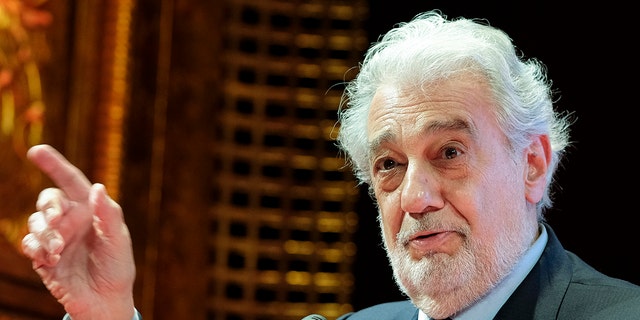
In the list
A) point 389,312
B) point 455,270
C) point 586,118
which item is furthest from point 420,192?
point 586,118

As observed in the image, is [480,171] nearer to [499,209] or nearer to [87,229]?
[499,209]

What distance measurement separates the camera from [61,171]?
2.33 meters

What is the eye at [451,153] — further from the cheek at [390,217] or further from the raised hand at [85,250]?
the raised hand at [85,250]

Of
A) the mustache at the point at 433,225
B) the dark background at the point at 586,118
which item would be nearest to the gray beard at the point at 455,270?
the mustache at the point at 433,225

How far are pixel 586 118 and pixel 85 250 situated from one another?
2501 millimetres

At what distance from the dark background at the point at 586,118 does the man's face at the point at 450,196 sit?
188 cm

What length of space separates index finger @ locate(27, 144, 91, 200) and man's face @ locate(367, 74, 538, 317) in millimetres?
662

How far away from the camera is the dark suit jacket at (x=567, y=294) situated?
7.45 feet

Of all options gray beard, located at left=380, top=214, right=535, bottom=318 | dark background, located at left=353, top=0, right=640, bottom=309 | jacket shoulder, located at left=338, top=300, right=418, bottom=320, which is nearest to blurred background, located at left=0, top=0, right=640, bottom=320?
dark background, located at left=353, top=0, right=640, bottom=309

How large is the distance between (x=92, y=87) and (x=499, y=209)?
7.00 feet

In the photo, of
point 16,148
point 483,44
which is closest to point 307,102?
point 16,148

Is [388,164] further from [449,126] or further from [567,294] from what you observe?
[567,294]

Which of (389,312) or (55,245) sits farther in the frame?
(389,312)

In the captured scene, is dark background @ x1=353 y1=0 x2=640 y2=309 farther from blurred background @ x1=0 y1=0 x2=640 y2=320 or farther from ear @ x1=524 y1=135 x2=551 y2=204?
ear @ x1=524 y1=135 x2=551 y2=204
